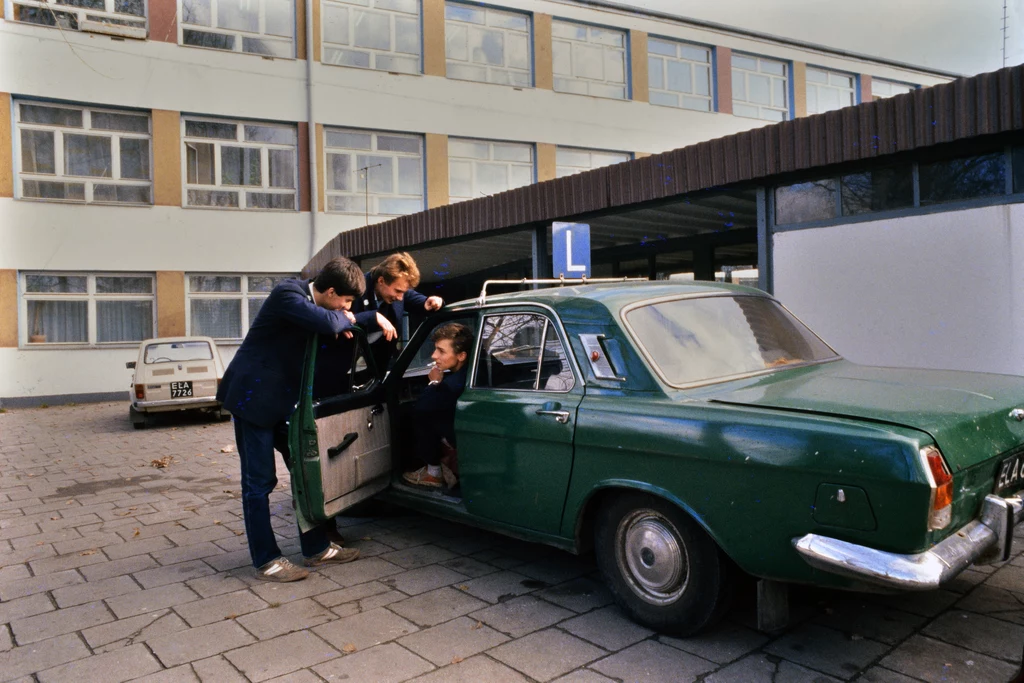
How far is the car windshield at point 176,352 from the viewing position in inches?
530

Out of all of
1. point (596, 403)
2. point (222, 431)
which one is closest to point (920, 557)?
point (596, 403)

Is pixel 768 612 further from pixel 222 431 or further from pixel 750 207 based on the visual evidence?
pixel 222 431

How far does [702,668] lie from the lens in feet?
10.6

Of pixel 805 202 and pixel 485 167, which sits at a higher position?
pixel 485 167

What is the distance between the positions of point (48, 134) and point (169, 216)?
3.23m

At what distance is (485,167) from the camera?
23.2 meters

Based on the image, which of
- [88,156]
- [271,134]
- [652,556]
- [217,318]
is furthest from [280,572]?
[271,134]

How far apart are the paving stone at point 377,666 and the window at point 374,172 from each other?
18.8 metres

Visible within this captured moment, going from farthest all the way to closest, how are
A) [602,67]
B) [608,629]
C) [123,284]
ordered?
[602,67], [123,284], [608,629]

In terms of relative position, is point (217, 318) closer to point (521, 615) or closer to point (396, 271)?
point (396, 271)

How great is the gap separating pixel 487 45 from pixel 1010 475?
2195cm

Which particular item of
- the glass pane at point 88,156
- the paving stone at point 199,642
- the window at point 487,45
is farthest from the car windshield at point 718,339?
the window at point 487,45

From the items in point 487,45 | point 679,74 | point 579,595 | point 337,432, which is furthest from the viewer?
point 679,74

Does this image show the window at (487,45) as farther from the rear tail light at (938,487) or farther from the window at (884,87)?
the rear tail light at (938,487)
